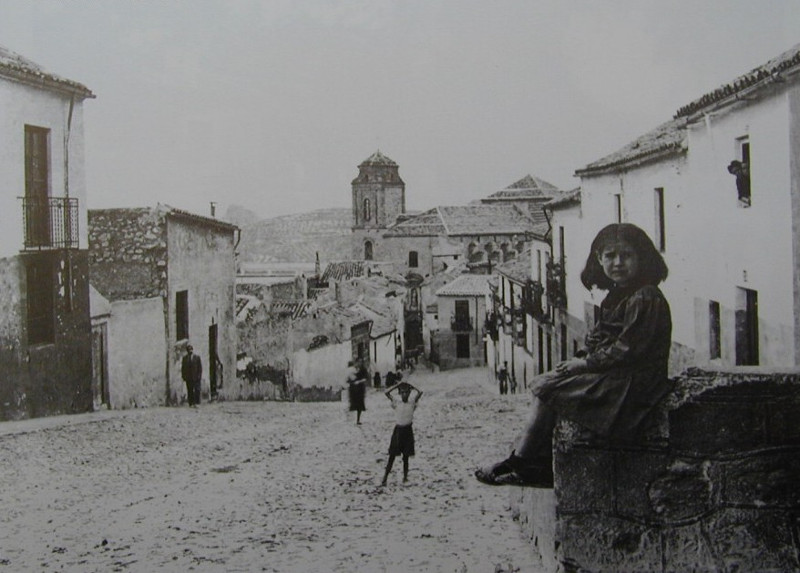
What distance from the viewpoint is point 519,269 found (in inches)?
267

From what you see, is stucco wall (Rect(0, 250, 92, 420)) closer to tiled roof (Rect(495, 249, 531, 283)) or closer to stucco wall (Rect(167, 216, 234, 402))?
stucco wall (Rect(167, 216, 234, 402))

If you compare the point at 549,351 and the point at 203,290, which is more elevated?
the point at 203,290

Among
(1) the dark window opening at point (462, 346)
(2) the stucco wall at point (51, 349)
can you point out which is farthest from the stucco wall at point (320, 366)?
(2) the stucco wall at point (51, 349)

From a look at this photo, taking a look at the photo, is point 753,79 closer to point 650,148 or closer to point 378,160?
point 650,148

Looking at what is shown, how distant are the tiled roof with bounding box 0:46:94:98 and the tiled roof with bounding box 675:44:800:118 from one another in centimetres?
325

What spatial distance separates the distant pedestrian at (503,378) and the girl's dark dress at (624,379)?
3475 millimetres

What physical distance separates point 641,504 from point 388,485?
2.11m

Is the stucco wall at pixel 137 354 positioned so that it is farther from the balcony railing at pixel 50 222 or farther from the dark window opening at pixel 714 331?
the dark window opening at pixel 714 331

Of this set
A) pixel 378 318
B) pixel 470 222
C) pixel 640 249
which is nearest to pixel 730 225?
pixel 640 249

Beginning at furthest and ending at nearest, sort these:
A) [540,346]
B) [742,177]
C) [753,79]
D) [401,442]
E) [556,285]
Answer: [540,346] < [556,285] < [401,442] < [742,177] < [753,79]

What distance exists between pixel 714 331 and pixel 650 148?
1.03 meters

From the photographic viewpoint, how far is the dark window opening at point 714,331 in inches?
155

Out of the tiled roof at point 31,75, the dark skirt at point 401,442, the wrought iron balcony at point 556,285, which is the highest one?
the tiled roof at point 31,75

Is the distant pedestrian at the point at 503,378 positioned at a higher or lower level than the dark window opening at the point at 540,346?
lower
